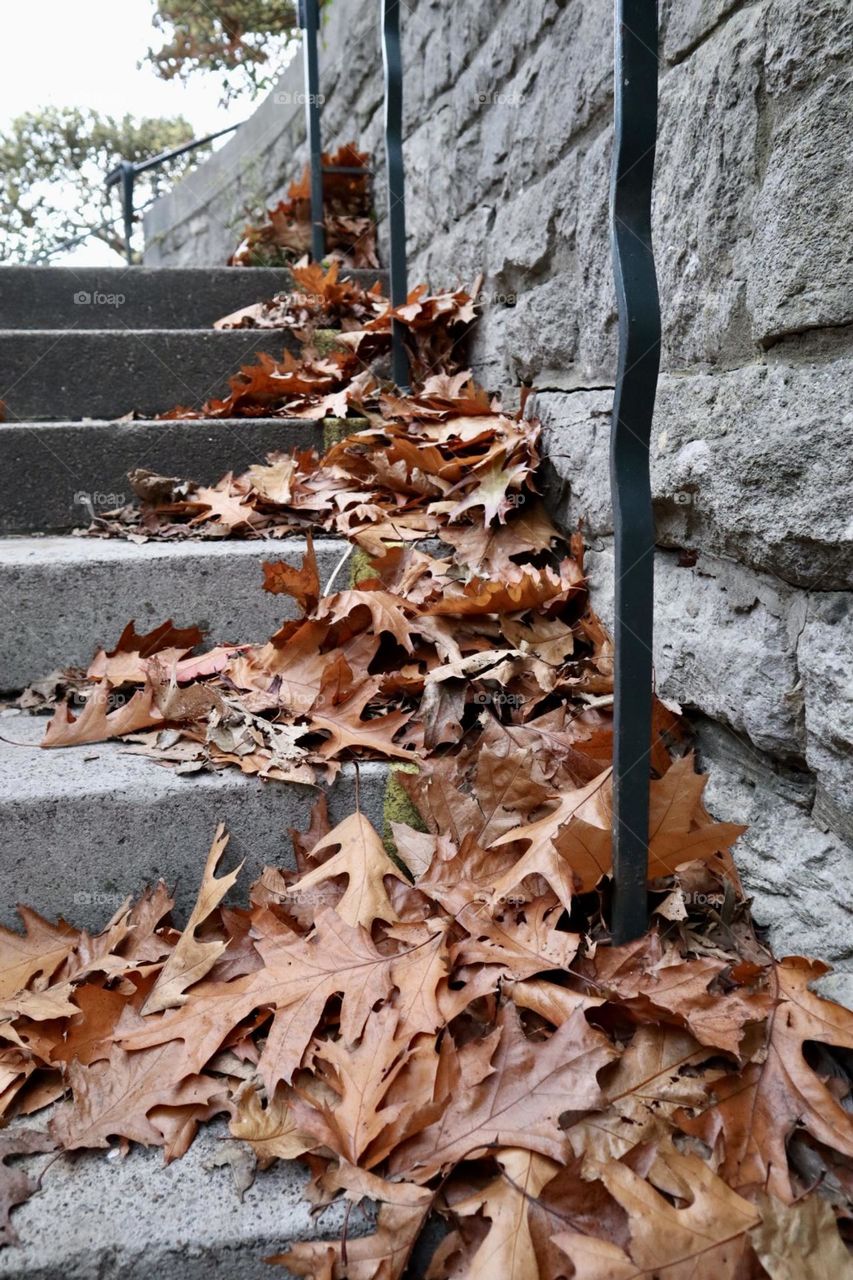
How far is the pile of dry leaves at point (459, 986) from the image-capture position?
2.76ft

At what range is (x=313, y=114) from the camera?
3.08 m

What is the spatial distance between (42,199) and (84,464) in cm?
1045

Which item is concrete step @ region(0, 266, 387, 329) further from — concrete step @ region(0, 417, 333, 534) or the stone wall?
the stone wall

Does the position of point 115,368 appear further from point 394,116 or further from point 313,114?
point 313,114

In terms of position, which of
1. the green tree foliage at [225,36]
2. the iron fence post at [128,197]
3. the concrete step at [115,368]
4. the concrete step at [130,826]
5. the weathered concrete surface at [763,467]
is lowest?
the concrete step at [130,826]

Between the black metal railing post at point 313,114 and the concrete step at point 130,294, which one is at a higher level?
the black metal railing post at point 313,114

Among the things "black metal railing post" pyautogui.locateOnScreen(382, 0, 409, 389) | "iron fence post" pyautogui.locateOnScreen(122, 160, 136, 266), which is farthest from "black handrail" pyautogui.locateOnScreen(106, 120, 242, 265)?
"black metal railing post" pyautogui.locateOnScreen(382, 0, 409, 389)

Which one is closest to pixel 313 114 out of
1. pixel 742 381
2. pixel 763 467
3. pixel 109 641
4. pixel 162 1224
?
pixel 109 641

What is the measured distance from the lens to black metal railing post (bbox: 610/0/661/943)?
1.00 m

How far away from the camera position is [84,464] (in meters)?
2.16

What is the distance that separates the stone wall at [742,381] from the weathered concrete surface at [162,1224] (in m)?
0.63

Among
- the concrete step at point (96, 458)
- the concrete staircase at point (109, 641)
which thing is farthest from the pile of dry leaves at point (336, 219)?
the concrete step at point (96, 458)

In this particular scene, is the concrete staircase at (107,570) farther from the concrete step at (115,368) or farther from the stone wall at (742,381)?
the stone wall at (742,381)

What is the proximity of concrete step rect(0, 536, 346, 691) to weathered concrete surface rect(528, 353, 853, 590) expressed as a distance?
760 millimetres
